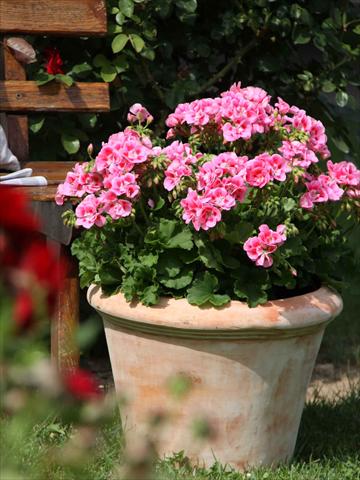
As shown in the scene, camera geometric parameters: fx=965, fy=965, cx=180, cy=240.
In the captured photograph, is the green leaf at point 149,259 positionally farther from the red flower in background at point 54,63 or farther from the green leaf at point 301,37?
the green leaf at point 301,37

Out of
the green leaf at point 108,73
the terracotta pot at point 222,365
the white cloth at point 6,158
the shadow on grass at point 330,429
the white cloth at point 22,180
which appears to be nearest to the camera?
the terracotta pot at point 222,365

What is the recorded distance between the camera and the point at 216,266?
2613 millimetres

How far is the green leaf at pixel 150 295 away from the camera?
2633mm

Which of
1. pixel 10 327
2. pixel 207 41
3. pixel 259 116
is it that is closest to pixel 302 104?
pixel 207 41

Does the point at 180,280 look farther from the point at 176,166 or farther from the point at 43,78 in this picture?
the point at 43,78

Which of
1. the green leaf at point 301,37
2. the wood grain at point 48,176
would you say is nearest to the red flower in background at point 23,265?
the wood grain at point 48,176

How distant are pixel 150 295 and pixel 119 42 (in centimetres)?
131

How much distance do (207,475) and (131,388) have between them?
33cm

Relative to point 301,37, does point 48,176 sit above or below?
below

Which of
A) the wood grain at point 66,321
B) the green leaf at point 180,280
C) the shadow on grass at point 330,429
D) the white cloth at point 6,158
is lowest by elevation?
the shadow on grass at point 330,429

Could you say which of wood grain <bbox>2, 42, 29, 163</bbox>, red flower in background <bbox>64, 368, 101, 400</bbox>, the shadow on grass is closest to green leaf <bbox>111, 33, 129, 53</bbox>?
wood grain <bbox>2, 42, 29, 163</bbox>

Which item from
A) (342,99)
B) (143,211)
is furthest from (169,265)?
(342,99)

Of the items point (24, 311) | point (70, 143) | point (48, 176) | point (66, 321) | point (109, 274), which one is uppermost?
point (24, 311)

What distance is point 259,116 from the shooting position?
8.93ft
